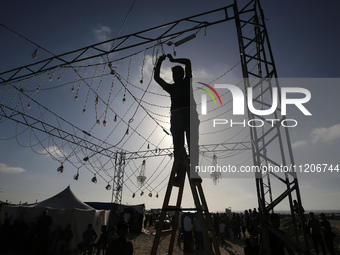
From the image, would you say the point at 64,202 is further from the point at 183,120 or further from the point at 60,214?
the point at 183,120

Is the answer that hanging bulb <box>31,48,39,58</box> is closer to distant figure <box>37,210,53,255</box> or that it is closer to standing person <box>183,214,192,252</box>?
distant figure <box>37,210,53,255</box>

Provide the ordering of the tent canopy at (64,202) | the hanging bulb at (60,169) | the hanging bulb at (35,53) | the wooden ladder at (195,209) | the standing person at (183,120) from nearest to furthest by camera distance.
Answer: the wooden ladder at (195,209) → the standing person at (183,120) → the hanging bulb at (35,53) → the tent canopy at (64,202) → the hanging bulb at (60,169)

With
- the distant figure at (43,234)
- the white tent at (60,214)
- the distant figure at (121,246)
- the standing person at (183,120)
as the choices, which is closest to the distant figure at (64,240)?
the white tent at (60,214)

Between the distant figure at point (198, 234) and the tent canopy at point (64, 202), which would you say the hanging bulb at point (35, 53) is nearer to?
the tent canopy at point (64, 202)

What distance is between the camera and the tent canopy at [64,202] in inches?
460

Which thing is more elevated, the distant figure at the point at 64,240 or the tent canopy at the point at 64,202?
the tent canopy at the point at 64,202

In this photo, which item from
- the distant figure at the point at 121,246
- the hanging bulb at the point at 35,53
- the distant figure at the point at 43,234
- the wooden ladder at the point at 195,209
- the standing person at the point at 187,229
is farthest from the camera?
the standing person at the point at 187,229

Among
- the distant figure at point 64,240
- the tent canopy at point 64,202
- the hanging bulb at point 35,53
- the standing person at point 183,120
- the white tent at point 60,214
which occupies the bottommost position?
the distant figure at point 64,240

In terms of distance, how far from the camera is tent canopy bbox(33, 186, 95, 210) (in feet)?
38.4

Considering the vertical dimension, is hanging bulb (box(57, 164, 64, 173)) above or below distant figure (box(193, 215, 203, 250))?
above

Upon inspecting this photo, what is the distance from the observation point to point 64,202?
40.0 feet

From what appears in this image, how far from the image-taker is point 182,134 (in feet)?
10.5

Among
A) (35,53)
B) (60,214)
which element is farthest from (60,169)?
(35,53)

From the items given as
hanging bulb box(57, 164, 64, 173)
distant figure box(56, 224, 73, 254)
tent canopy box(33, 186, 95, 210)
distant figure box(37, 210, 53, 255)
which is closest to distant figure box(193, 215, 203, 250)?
tent canopy box(33, 186, 95, 210)
